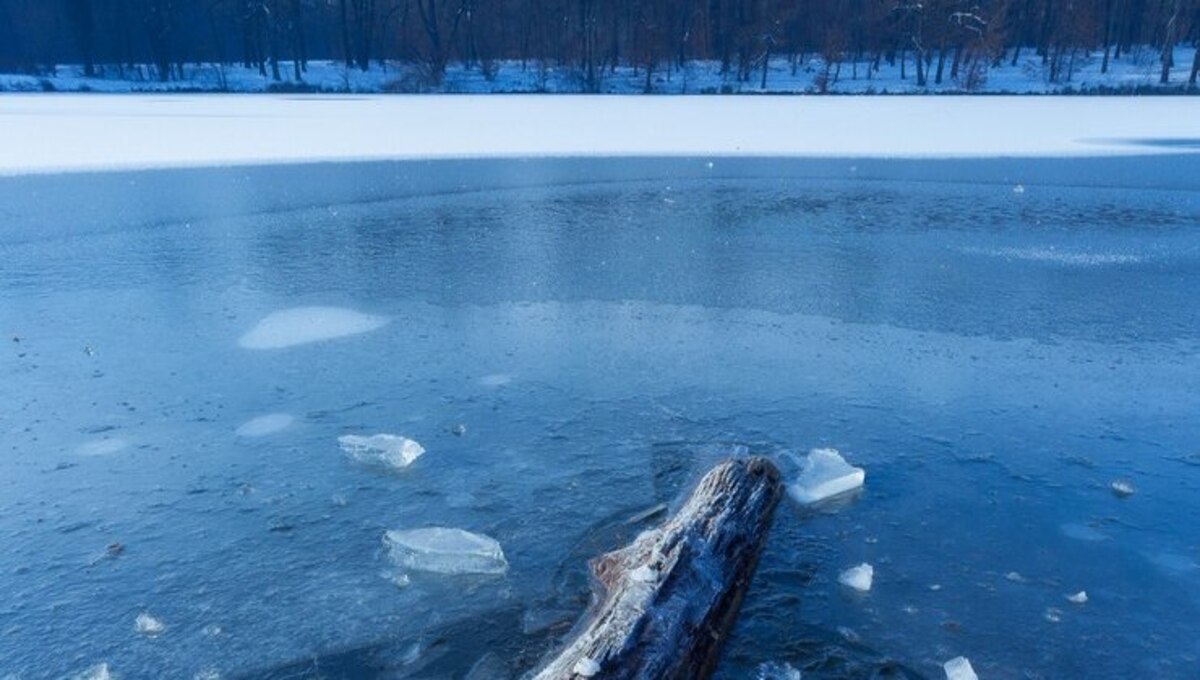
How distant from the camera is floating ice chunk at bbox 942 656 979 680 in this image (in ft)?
8.38

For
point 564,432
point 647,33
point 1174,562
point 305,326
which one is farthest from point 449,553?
point 647,33

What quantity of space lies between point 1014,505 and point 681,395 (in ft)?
5.48

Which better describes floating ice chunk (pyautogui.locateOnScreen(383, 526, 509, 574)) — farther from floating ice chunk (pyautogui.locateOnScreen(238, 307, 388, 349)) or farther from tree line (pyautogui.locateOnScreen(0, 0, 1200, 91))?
tree line (pyautogui.locateOnScreen(0, 0, 1200, 91))

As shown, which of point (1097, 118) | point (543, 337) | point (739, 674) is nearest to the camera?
point (739, 674)

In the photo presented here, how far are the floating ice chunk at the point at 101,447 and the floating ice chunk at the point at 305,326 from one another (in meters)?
1.33

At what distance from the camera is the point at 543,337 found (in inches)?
216

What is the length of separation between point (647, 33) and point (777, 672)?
139ft

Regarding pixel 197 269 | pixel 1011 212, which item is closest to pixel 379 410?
pixel 197 269

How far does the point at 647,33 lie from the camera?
1661 inches

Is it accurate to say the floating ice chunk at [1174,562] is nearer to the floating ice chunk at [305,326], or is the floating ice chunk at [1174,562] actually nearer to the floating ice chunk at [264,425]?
the floating ice chunk at [264,425]

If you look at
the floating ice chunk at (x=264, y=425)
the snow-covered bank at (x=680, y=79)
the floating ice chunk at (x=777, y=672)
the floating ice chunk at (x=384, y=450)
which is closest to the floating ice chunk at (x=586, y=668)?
the floating ice chunk at (x=777, y=672)

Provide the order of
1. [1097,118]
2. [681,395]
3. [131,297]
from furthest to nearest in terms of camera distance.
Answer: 1. [1097,118]
2. [131,297]
3. [681,395]

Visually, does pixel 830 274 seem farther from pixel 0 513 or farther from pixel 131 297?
pixel 0 513

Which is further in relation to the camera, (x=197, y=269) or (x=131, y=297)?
(x=197, y=269)
